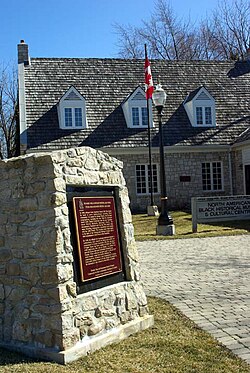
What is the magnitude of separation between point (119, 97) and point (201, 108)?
14.7 ft

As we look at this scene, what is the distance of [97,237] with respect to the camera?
5.06m

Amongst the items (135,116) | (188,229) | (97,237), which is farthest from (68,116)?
(97,237)

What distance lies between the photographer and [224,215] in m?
15.7

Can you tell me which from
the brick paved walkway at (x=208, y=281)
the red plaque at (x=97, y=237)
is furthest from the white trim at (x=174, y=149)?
the red plaque at (x=97, y=237)

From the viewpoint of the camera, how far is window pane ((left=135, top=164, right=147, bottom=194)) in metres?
23.3

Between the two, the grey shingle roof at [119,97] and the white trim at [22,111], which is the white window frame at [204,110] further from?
the white trim at [22,111]

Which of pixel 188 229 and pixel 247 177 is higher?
pixel 247 177

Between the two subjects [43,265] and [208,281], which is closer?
[43,265]

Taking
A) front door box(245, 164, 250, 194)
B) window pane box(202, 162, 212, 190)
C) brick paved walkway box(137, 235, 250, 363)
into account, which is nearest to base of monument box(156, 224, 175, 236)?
brick paved walkway box(137, 235, 250, 363)

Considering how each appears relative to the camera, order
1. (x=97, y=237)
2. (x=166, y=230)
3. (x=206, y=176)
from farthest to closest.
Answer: (x=206, y=176)
(x=166, y=230)
(x=97, y=237)

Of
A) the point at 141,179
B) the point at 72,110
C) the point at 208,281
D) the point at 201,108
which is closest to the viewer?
the point at 208,281

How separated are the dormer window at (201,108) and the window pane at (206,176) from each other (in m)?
2.24

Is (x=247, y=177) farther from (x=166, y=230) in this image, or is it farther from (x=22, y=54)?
(x=22, y=54)

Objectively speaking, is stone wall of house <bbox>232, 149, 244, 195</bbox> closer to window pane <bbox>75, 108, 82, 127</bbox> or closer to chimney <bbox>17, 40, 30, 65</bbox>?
window pane <bbox>75, 108, 82, 127</bbox>
